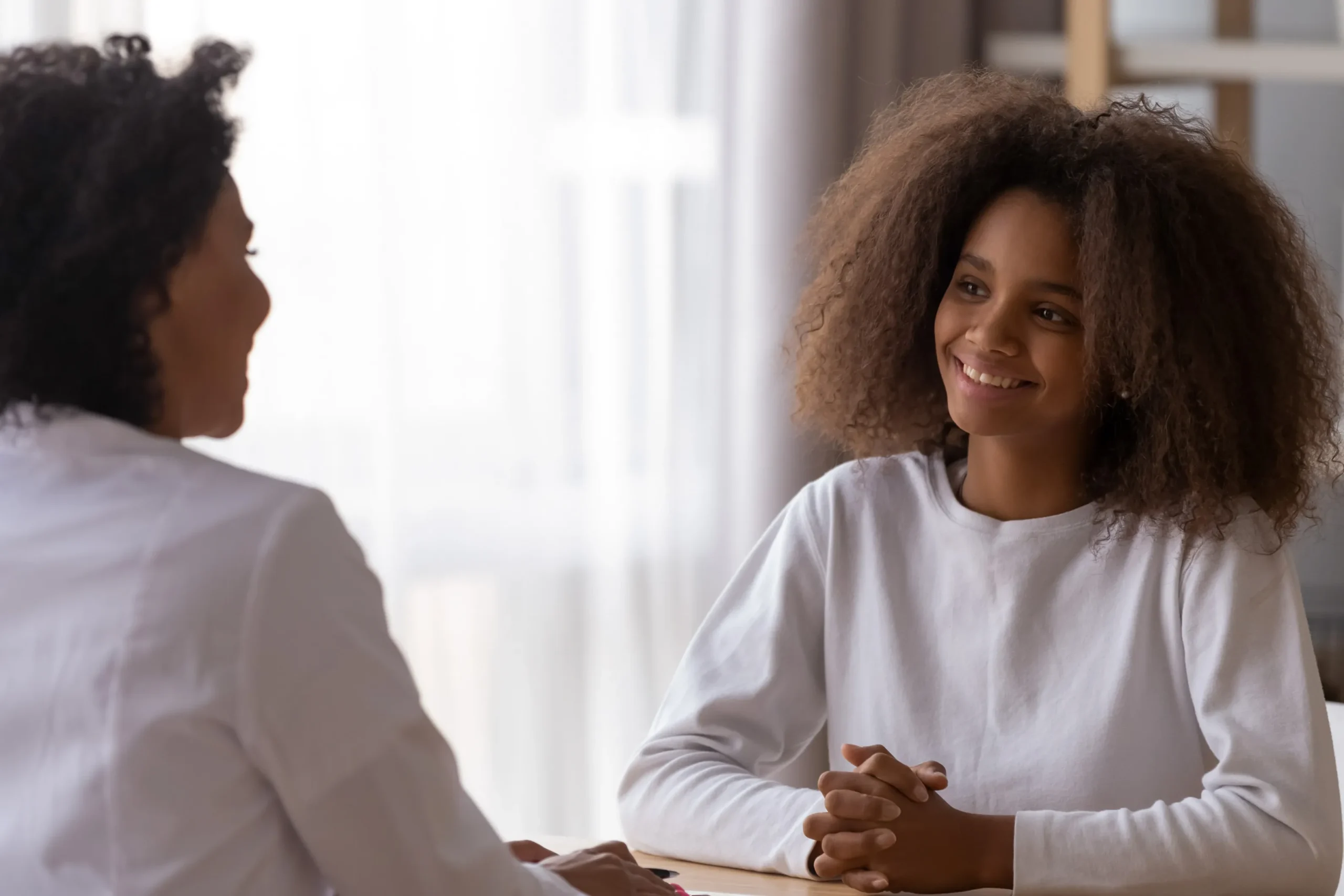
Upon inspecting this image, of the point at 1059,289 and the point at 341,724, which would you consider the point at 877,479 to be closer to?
the point at 1059,289

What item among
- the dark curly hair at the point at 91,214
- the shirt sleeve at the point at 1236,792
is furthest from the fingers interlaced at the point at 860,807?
the dark curly hair at the point at 91,214

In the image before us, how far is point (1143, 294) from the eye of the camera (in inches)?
58.4

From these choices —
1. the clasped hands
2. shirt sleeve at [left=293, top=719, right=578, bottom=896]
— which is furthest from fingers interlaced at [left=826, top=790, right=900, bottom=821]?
shirt sleeve at [left=293, top=719, right=578, bottom=896]

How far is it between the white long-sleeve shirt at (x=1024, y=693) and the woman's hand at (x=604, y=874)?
23 centimetres

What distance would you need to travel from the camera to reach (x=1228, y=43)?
2564 millimetres

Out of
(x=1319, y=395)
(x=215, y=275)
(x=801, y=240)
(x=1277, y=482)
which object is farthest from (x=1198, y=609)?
(x=215, y=275)

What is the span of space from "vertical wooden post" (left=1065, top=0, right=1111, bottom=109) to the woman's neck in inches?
43.7

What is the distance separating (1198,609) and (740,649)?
0.47 meters

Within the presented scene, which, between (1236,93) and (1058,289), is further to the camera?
(1236,93)

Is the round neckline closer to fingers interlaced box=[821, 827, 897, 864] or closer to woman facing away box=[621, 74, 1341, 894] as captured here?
woman facing away box=[621, 74, 1341, 894]

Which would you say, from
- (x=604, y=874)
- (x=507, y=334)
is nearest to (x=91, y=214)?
(x=604, y=874)

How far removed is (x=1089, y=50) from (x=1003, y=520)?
126 centimetres

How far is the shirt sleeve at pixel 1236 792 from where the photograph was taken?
1322 millimetres

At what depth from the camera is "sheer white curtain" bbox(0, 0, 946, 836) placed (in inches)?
91.4
